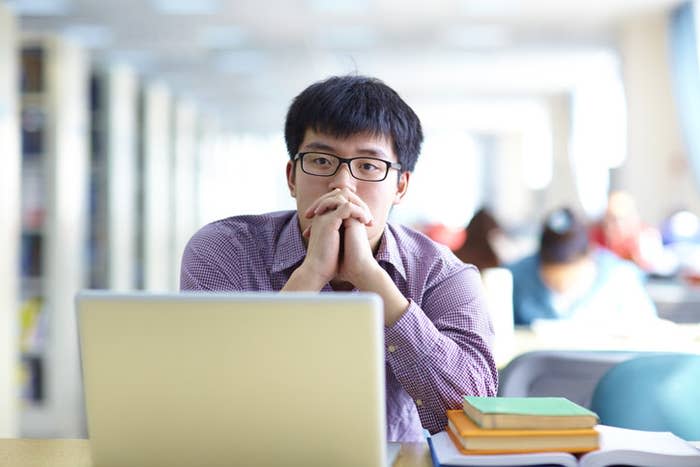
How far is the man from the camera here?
5.17 ft

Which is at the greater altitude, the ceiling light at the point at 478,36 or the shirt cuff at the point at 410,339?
the ceiling light at the point at 478,36

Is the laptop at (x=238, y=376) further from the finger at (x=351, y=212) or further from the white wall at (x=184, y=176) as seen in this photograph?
the white wall at (x=184, y=176)

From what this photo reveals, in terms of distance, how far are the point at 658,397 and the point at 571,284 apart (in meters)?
2.00

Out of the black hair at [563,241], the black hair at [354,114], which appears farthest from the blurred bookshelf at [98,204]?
the black hair at [354,114]

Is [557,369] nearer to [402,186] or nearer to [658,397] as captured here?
[658,397]

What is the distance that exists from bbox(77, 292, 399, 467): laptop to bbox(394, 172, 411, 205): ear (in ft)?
2.73

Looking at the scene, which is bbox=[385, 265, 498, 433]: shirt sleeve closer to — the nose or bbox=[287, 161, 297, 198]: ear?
the nose

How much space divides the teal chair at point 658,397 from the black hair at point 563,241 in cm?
181

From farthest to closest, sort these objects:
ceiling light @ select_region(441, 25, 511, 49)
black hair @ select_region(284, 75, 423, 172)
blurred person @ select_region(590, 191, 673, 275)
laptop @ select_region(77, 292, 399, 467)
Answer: ceiling light @ select_region(441, 25, 511, 49) < blurred person @ select_region(590, 191, 673, 275) < black hair @ select_region(284, 75, 423, 172) < laptop @ select_region(77, 292, 399, 467)

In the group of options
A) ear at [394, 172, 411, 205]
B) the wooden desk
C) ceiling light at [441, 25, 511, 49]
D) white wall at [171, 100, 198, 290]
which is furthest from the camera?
white wall at [171, 100, 198, 290]

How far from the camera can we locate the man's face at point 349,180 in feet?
5.77

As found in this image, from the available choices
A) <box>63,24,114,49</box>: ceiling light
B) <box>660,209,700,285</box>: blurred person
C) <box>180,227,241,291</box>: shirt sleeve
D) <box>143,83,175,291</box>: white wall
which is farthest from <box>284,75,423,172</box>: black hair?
<box>143,83,175,291</box>: white wall

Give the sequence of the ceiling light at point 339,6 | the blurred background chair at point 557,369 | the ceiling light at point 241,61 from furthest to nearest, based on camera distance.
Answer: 1. the ceiling light at point 241,61
2. the ceiling light at point 339,6
3. the blurred background chair at point 557,369

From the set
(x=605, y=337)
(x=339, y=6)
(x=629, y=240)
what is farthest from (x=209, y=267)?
(x=339, y=6)
